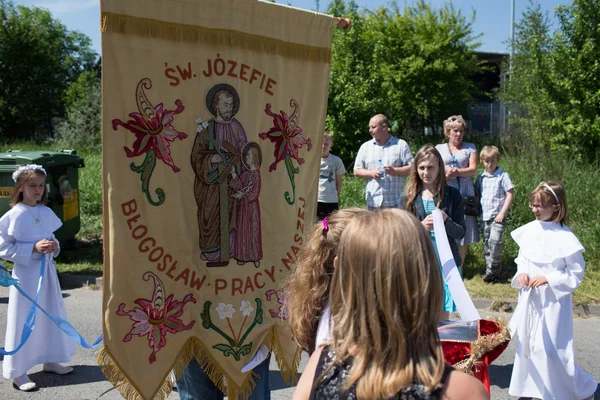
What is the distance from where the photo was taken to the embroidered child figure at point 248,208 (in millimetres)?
2609

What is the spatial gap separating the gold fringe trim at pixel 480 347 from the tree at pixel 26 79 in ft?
108

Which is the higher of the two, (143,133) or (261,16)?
(261,16)

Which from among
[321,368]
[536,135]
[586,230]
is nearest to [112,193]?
[321,368]

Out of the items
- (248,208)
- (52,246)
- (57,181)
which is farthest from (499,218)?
(57,181)

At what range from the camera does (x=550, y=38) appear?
11.1m

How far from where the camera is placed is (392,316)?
4.75ft

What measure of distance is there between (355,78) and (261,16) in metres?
12.3

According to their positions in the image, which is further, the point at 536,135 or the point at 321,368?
the point at 536,135

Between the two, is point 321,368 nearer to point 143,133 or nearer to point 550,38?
point 143,133

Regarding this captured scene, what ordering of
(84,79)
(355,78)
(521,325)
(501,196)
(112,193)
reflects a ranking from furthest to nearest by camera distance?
(84,79) < (355,78) < (501,196) < (521,325) < (112,193)

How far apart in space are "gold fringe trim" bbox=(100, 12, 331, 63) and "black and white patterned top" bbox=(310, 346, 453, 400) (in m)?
1.43

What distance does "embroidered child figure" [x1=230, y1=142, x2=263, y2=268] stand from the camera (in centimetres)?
261

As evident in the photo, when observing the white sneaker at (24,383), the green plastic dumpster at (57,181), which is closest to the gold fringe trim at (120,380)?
the white sneaker at (24,383)

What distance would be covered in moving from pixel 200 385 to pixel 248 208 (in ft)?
2.62
